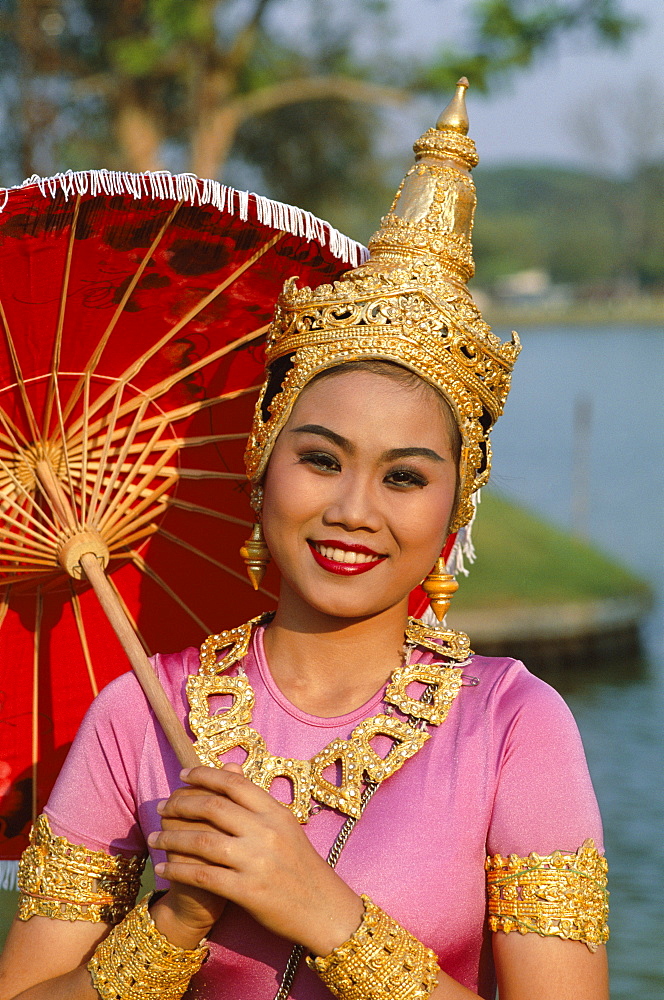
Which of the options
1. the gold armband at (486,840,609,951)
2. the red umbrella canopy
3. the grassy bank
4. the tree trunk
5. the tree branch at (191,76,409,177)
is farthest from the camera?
the tree trunk

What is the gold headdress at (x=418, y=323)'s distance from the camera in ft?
7.28

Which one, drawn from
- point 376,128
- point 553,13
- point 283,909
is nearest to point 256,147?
point 376,128

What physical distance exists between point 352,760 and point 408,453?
51cm

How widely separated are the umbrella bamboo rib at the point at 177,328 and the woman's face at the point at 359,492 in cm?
45

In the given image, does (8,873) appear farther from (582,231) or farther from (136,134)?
(582,231)

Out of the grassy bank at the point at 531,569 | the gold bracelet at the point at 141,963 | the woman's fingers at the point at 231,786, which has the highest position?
the grassy bank at the point at 531,569

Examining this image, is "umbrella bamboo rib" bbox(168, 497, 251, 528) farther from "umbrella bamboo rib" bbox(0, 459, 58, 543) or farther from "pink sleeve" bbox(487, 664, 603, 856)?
"pink sleeve" bbox(487, 664, 603, 856)

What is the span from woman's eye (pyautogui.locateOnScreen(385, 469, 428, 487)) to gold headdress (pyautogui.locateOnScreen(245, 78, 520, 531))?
0.12 m

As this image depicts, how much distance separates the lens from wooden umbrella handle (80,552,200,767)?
7.01 feet

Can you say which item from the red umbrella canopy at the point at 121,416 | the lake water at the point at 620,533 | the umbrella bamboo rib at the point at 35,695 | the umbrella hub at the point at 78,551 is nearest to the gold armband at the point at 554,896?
the lake water at the point at 620,533

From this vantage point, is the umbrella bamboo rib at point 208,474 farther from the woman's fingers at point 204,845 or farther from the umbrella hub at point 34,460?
the woman's fingers at point 204,845

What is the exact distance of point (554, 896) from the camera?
1983mm

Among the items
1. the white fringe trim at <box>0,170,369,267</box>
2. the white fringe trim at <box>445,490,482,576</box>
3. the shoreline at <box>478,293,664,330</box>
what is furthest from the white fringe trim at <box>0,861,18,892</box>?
the shoreline at <box>478,293,664,330</box>

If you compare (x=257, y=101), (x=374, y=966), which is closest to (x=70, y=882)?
(x=374, y=966)
